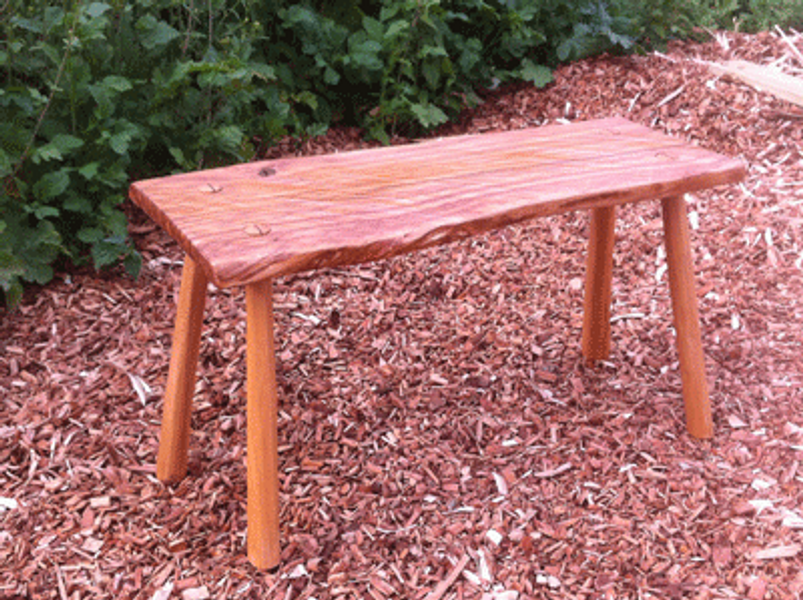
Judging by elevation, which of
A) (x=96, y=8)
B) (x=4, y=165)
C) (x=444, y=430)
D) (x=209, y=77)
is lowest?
(x=444, y=430)

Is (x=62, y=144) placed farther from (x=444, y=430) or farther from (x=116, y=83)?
(x=444, y=430)

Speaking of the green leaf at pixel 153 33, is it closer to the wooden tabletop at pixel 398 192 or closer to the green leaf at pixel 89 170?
the green leaf at pixel 89 170

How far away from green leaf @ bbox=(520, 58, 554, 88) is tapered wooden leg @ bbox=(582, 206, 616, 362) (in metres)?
1.71

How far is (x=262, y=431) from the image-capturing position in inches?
73.3

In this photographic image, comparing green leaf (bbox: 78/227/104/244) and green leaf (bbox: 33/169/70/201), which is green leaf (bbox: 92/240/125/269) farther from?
green leaf (bbox: 33/169/70/201)

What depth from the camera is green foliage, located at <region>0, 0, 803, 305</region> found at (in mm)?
2666

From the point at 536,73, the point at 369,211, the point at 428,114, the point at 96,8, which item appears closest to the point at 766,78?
the point at 536,73

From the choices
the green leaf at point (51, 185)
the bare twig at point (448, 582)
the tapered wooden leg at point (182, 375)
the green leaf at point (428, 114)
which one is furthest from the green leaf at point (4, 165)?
the green leaf at point (428, 114)

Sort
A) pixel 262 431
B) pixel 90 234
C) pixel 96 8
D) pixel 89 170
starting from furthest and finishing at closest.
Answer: pixel 90 234
pixel 89 170
pixel 96 8
pixel 262 431

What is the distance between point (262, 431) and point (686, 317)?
3.84ft

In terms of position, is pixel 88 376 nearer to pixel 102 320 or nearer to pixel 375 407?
pixel 102 320

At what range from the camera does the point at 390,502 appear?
2203mm

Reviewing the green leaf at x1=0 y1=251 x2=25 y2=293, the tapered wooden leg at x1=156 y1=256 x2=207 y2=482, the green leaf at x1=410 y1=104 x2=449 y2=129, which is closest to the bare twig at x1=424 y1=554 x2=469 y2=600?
the tapered wooden leg at x1=156 y1=256 x2=207 y2=482

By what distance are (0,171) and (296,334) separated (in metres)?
0.98
